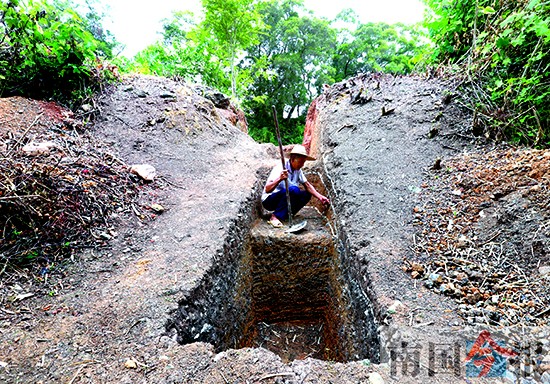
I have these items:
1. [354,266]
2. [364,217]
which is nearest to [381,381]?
[354,266]

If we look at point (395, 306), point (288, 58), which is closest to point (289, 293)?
point (395, 306)

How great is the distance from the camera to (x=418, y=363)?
145cm

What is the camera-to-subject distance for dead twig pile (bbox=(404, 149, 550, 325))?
1.78m

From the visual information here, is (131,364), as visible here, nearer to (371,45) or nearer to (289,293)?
(289,293)

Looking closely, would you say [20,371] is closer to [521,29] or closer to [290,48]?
[521,29]

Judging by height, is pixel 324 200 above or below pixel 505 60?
below

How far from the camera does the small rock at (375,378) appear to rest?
4.47 ft

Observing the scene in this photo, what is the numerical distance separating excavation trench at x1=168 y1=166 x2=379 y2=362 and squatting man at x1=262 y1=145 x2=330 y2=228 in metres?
0.20

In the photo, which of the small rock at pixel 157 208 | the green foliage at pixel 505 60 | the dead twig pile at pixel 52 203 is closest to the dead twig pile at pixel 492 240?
the green foliage at pixel 505 60

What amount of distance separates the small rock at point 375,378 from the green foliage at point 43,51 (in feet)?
15.3

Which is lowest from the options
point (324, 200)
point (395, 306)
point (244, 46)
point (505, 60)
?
point (395, 306)

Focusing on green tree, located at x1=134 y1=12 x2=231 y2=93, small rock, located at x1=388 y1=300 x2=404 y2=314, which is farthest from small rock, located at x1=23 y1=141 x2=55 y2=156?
green tree, located at x1=134 y1=12 x2=231 y2=93

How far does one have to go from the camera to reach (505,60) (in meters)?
3.19

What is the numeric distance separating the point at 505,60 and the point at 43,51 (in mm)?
5853
